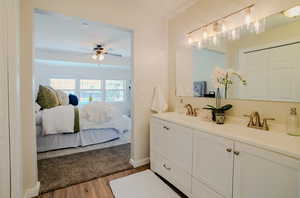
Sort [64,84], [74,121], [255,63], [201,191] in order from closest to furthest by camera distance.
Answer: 1. [201,191]
2. [255,63]
3. [74,121]
4. [64,84]

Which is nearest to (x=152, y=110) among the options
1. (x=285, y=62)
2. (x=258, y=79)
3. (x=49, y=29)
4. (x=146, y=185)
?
(x=146, y=185)

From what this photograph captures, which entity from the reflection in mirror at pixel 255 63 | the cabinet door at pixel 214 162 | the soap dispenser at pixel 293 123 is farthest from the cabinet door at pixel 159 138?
the soap dispenser at pixel 293 123

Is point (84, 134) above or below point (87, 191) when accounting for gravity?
above

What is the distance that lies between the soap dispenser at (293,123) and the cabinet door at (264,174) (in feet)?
1.50

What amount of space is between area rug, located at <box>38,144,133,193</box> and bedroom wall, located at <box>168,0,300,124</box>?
133 centimetres

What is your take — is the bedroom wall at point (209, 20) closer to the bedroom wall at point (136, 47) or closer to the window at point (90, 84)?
the bedroom wall at point (136, 47)

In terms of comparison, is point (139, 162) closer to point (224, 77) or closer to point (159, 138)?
point (159, 138)

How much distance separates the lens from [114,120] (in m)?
3.37

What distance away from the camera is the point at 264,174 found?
1.00 m

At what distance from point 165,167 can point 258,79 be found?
1.46 m

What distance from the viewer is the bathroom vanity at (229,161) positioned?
927mm

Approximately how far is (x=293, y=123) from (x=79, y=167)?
103 inches

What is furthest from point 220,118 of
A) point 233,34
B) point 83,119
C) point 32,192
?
point 83,119

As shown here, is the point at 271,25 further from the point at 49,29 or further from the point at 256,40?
the point at 49,29
